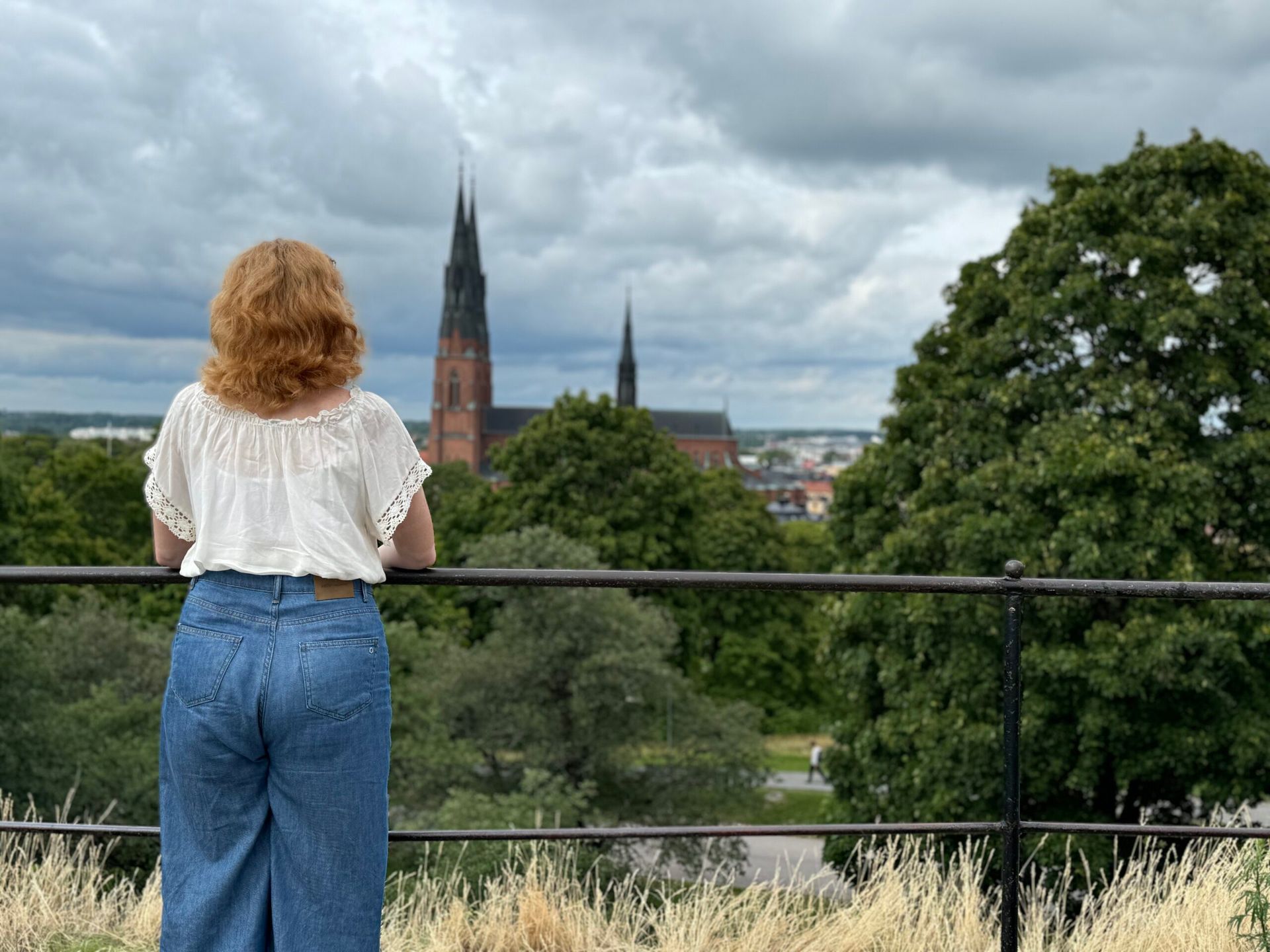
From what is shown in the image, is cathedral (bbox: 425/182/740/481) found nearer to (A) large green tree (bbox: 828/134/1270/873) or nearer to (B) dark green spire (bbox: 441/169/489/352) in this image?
(B) dark green spire (bbox: 441/169/489/352)

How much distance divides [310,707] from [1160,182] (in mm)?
15119

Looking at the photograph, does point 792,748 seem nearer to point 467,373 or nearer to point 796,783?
point 796,783

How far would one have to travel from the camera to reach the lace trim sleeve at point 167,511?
218cm

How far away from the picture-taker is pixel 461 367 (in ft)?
340

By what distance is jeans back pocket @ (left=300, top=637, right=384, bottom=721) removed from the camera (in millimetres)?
1976

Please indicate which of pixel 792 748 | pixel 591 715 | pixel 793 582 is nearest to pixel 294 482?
pixel 793 582

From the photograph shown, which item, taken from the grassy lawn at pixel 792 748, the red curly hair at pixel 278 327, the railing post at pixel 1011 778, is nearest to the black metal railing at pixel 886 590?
the railing post at pixel 1011 778

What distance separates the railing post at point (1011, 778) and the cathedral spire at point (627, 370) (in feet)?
324

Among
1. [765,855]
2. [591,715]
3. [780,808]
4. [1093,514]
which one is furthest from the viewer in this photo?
[780,808]

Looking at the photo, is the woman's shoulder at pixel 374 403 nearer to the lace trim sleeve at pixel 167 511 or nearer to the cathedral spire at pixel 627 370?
the lace trim sleeve at pixel 167 511

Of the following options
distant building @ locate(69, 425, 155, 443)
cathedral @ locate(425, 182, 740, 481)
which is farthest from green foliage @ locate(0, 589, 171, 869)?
cathedral @ locate(425, 182, 740, 481)

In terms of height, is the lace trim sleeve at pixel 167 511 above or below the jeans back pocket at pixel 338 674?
above

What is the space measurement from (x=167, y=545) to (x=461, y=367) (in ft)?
337

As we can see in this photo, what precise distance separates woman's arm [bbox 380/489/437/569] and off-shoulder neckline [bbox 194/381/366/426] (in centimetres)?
20
